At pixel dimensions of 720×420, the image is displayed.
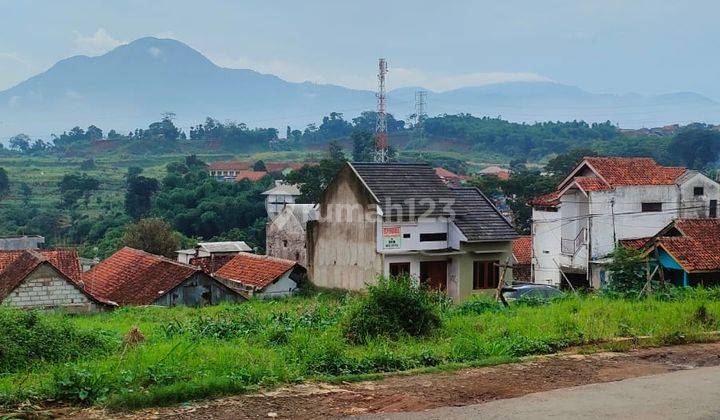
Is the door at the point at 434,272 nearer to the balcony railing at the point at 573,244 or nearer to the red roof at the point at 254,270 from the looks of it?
the red roof at the point at 254,270

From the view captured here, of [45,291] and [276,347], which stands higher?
[276,347]

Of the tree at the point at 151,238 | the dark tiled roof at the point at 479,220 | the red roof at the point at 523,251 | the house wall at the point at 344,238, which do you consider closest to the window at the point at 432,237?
the dark tiled roof at the point at 479,220

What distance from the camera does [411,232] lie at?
29969mm

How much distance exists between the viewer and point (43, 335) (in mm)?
10734

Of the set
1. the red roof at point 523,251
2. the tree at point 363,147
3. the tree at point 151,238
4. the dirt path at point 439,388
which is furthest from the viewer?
the tree at point 363,147

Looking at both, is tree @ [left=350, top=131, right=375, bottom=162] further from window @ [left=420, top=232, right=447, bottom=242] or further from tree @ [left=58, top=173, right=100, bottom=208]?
window @ [left=420, top=232, right=447, bottom=242]

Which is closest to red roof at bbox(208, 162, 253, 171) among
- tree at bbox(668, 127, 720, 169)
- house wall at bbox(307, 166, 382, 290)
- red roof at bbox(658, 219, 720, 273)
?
tree at bbox(668, 127, 720, 169)

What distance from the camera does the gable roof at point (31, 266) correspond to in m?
24.3

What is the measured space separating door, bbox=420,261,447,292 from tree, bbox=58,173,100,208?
63.5m

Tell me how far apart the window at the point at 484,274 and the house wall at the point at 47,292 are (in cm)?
1470

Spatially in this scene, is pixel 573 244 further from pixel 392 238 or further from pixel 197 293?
pixel 197 293

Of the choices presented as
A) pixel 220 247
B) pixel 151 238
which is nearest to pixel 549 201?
pixel 220 247

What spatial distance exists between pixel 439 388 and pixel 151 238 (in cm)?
4250

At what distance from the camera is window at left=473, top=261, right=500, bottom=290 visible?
30750 mm
